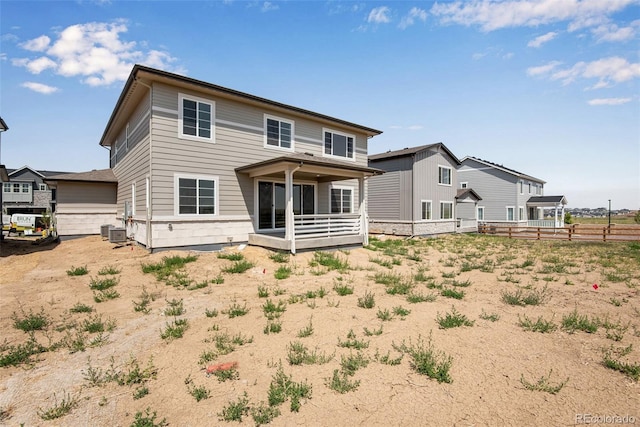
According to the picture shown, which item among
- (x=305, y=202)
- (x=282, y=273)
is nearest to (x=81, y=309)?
(x=282, y=273)

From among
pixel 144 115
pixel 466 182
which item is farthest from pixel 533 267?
pixel 466 182

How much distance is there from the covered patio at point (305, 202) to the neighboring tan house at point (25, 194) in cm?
3786

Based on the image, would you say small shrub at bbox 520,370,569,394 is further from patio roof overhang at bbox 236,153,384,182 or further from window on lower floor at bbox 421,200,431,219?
window on lower floor at bbox 421,200,431,219

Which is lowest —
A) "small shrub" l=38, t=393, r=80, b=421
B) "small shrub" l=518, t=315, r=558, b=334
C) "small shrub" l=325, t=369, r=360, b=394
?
"small shrub" l=38, t=393, r=80, b=421

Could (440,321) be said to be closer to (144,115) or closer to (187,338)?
(187,338)

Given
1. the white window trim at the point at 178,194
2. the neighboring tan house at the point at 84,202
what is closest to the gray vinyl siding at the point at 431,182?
the white window trim at the point at 178,194

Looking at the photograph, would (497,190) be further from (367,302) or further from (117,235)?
(117,235)

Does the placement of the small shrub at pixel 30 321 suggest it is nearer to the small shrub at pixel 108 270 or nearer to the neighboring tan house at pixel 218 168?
the small shrub at pixel 108 270

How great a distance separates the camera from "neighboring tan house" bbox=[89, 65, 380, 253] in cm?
1131

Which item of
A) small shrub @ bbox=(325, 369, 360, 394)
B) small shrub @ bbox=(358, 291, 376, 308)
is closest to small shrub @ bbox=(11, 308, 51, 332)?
small shrub @ bbox=(325, 369, 360, 394)

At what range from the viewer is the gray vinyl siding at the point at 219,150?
11.2 m

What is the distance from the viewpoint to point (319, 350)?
459cm

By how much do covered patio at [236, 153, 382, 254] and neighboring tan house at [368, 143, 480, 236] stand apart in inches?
241

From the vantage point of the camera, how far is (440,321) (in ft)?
18.1
